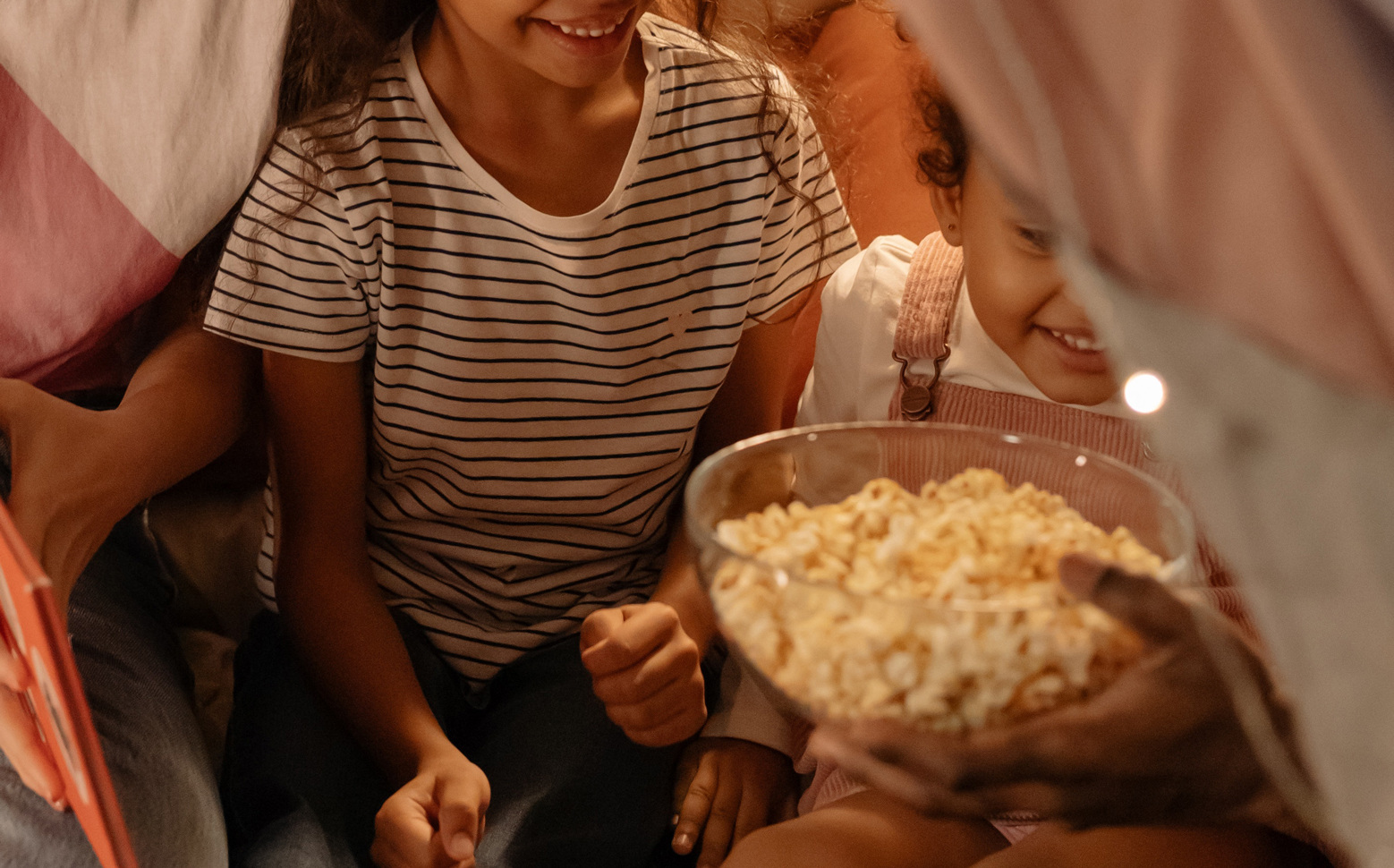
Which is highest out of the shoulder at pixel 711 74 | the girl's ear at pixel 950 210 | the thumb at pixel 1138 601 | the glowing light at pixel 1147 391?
the glowing light at pixel 1147 391

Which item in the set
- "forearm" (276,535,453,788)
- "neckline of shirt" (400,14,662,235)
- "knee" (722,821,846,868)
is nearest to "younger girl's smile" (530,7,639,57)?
"neckline of shirt" (400,14,662,235)

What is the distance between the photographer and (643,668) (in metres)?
0.82

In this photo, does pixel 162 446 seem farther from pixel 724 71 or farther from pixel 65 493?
pixel 724 71

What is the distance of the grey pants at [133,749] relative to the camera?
Answer: 0.71m

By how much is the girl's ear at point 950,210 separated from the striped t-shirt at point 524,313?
0.46 ft

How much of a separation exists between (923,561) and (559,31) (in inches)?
20.7

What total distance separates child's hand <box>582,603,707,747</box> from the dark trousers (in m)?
0.12

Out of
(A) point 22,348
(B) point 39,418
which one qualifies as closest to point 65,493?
(B) point 39,418

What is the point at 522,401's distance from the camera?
38.7 inches

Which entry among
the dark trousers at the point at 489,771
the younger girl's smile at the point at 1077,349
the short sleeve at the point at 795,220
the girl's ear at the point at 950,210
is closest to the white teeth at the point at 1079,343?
the younger girl's smile at the point at 1077,349

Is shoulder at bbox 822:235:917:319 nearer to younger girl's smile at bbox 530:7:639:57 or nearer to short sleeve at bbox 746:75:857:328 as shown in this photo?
short sleeve at bbox 746:75:857:328

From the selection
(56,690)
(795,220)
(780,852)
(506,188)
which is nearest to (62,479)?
(56,690)

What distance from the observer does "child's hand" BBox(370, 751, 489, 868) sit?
0.76m

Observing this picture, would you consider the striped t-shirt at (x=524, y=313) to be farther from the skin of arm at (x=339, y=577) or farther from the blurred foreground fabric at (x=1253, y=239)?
the blurred foreground fabric at (x=1253, y=239)
